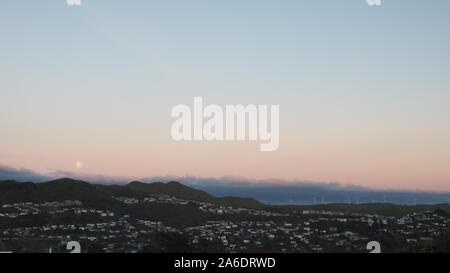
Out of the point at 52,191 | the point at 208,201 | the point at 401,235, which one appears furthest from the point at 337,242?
the point at 52,191

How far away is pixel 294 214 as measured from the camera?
69.7 m

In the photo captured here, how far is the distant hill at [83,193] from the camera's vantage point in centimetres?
7662

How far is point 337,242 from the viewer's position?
4669 cm

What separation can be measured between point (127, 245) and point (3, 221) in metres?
34.4

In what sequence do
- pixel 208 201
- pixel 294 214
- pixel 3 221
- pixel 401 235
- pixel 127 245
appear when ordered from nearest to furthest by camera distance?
pixel 127 245, pixel 401 235, pixel 3 221, pixel 294 214, pixel 208 201

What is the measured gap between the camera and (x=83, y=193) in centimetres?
8206

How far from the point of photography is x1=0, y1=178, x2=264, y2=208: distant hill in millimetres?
76625
